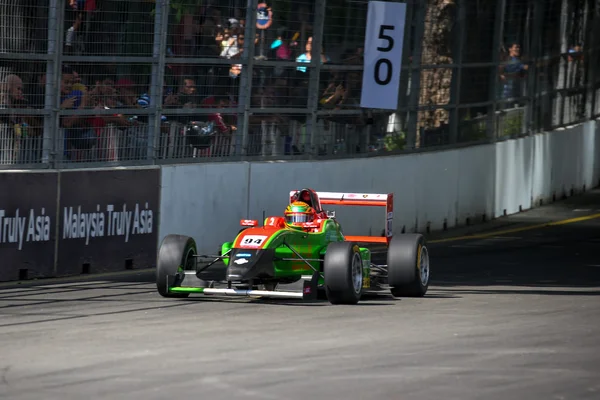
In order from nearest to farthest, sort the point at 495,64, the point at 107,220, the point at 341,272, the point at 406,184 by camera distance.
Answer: the point at 341,272 → the point at 107,220 → the point at 406,184 → the point at 495,64

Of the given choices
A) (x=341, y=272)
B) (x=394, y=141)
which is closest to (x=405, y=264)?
(x=341, y=272)

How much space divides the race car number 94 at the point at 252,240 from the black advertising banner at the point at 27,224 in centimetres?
341

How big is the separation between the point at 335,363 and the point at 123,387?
1769 mm

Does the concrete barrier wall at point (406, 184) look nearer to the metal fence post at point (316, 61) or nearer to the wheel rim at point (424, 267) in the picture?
the metal fence post at point (316, 61)

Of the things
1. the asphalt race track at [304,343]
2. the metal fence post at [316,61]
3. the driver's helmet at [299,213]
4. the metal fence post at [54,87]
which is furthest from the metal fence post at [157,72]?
the driver's helmet at [299,213]

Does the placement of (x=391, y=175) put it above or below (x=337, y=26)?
below

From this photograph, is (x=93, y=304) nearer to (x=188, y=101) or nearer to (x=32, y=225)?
(x=32, y=225)

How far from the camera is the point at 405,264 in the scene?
15273 millimetres

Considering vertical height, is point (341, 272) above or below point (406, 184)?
below

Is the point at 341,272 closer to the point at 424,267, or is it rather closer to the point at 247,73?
the point at 424,267

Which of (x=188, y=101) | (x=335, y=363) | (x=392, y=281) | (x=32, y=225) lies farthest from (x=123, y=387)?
(x=188, y=101)

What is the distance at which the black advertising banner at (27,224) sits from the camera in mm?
16719

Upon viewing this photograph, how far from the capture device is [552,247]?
22.0 meters

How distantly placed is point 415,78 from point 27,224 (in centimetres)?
927
